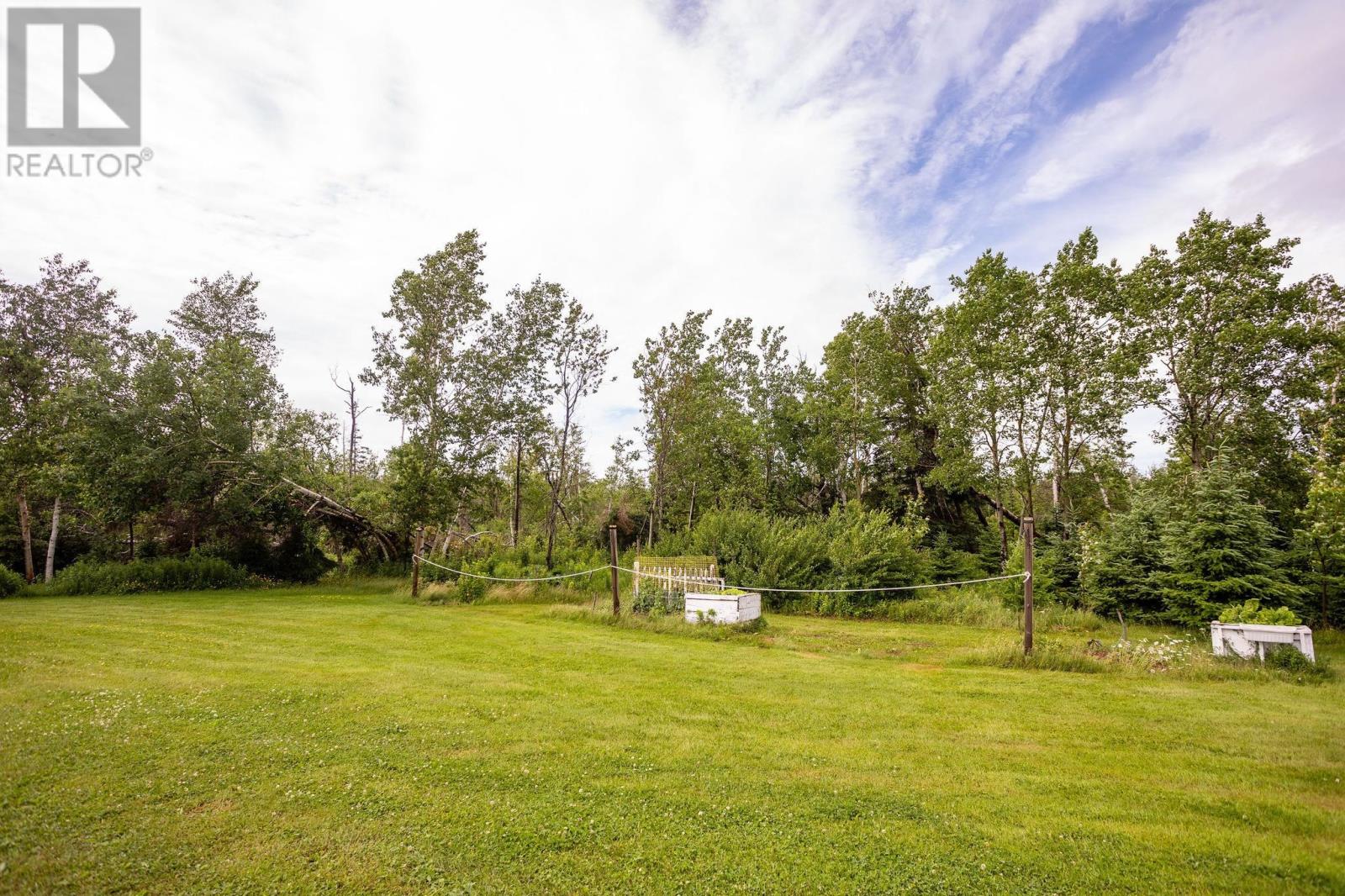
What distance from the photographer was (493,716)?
5.89 meters

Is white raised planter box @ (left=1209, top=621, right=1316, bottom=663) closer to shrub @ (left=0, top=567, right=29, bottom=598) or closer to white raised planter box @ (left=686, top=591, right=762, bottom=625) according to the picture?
white raised planter box @ (left=686, top=591, right=762, bottom=625)

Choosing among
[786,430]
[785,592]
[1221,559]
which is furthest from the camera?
[786,430]

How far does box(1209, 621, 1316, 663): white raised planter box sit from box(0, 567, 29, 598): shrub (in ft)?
89.7

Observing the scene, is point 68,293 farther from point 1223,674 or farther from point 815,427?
point 1223,674

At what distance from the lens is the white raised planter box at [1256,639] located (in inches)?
324

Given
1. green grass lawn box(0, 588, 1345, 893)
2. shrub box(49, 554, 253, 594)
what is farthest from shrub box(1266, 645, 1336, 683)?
shrub box(49, 554, 253, 594)

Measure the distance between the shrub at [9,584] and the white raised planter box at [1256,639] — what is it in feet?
89.7

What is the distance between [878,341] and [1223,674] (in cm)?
1795

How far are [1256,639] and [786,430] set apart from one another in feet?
65.7

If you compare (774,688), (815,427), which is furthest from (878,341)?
(774,688)

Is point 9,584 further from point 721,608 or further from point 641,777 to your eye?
point 641,777

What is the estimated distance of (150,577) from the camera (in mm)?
17062

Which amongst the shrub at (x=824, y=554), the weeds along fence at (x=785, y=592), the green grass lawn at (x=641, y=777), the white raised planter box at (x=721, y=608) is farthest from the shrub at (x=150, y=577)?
the white raised planter box at (x=721, y=608)

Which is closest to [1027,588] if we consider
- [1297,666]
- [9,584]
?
[1297,666]
